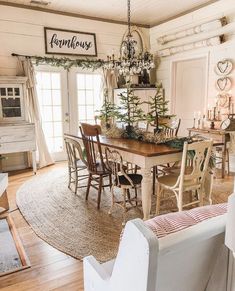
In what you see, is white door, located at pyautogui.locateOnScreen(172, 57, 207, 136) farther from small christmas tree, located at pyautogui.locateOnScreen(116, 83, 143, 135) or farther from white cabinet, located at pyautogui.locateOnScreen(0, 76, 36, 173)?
white cabinet, located at pyautogui.locateOnScreen(0, 76, 36, 173)

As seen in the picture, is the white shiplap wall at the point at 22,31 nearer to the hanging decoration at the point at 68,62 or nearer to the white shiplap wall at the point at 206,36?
the hanging decoration at the point at 68,62

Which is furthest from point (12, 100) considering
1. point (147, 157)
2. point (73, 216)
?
point (147, 157)

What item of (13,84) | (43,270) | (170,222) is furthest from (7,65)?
(170,222)

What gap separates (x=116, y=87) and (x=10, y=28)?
7.80 ft

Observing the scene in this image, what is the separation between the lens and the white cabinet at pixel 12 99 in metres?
4.65

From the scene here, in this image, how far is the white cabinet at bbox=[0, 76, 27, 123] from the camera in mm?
4648

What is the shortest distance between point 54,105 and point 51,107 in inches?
3.1

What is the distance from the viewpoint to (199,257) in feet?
3.54

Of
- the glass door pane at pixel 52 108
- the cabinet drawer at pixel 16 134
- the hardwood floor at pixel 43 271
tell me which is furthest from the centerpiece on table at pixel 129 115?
the glass door pane at pixel 52 108

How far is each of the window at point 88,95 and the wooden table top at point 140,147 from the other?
2594 millimetres

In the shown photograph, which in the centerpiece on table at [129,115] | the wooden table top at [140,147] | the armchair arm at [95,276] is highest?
the centerpiece on table at [129,115]

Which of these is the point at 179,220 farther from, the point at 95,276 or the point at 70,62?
the point at 70,62

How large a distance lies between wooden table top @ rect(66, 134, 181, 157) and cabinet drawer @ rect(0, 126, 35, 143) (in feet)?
6.28

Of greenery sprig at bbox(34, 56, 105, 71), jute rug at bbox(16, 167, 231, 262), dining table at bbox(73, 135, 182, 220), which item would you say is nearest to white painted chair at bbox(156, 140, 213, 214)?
dining table at bbox(73, 135, 182, 220)
